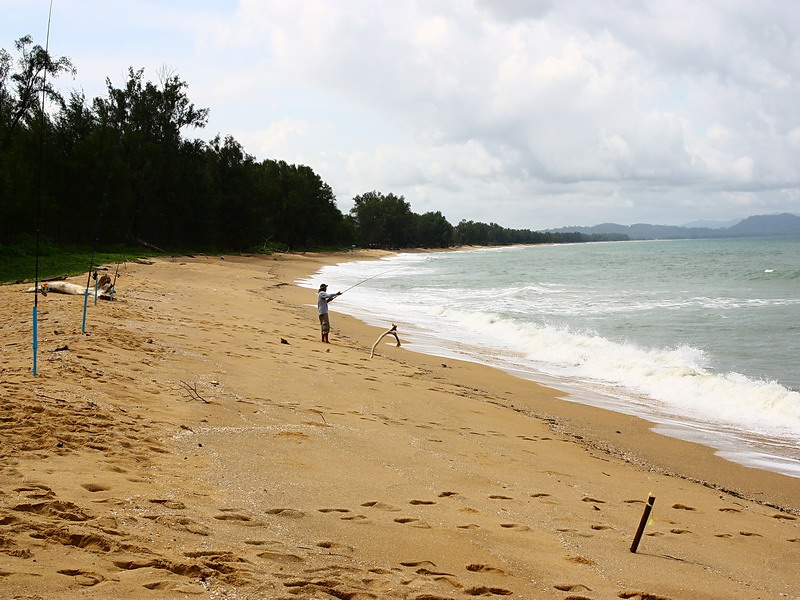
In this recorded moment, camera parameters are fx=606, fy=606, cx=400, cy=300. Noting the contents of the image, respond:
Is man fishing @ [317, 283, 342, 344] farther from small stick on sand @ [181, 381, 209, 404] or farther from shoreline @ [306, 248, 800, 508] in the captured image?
small stick on sand @ [181, 381, 209, 404]

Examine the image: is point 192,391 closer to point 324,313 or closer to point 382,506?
point 382,506

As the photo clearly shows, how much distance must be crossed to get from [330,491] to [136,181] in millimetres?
41547

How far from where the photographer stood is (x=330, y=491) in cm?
487

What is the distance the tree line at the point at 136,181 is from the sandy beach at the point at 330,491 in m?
12.3

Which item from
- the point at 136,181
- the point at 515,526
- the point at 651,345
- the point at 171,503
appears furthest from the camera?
the point at 136,181

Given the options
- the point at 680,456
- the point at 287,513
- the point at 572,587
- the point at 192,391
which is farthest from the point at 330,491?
the point at 680,456

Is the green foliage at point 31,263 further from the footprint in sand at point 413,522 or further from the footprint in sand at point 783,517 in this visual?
the footprint in sand at point 783,517

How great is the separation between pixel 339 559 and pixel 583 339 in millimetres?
14181

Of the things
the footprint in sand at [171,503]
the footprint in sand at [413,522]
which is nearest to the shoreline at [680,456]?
the footprint in sand at [413,522]

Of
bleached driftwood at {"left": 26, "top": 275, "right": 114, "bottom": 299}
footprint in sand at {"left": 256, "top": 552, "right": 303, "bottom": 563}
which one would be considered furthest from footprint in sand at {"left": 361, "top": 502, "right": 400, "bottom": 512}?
bleached driftwood at {"left": 26, "top": 275, "right": 114, "bottom": 299}

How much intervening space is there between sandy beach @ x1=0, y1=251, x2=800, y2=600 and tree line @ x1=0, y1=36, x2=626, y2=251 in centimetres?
1232

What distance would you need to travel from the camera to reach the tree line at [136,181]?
104 ft

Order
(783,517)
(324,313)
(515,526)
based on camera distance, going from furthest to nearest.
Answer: (324,313) < (783,517) < (515,526)

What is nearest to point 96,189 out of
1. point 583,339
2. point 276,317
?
point 276,317
